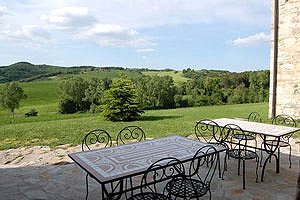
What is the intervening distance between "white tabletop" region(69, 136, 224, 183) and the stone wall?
19.3 feet

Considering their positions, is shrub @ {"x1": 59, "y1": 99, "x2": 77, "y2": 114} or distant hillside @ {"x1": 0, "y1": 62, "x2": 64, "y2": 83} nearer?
shrub @ {"x1": 59, "y1": 99, "x2": 77, "y2": 114}

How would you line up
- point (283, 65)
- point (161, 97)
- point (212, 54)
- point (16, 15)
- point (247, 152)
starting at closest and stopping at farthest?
point (247, 152)
point (16, 15)
point (283, 65)
point (212, 54)
point (161, 97)

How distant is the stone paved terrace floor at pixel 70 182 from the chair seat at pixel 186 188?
0.58 meters

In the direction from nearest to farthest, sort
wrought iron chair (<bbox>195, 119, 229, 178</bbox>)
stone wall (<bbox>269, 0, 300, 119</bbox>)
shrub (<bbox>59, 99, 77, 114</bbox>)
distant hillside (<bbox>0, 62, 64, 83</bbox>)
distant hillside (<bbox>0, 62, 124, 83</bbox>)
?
wrought iron chair (<bbox>195, 119, 229, 178</bbox>)
stone wall (<bbox>269, 0, 300, 119</bbox>)
shrub (<bbox>59, 99, 77, 114</bbox>)
distant hillside (<bbox>0, 62, 64, 83</bbox>)
distant hillside (<bbox>0, 62, 124, 83</bbox>)

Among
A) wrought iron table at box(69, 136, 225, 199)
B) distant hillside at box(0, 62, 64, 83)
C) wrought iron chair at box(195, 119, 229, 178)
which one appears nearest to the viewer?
wrought iron table at box(69, 136, 225, 199)

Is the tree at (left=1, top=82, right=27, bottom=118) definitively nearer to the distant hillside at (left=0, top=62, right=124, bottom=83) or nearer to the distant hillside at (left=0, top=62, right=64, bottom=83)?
the distant hillside at (left=0, top=62, right=64, bottom=83)

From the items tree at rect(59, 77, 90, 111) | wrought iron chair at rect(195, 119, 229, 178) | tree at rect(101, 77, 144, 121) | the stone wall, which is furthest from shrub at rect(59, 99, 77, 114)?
the stone wall

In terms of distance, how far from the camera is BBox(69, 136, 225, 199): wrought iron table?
2.29 m

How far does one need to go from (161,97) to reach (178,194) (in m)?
20.4

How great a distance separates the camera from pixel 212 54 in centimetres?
1462

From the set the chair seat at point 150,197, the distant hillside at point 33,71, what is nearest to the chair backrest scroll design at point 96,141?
the chair seat at point 150,197

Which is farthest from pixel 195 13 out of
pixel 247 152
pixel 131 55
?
pixel 131 55

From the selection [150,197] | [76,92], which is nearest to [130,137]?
[150,197]

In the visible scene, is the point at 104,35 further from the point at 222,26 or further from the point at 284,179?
the point at 284,179
